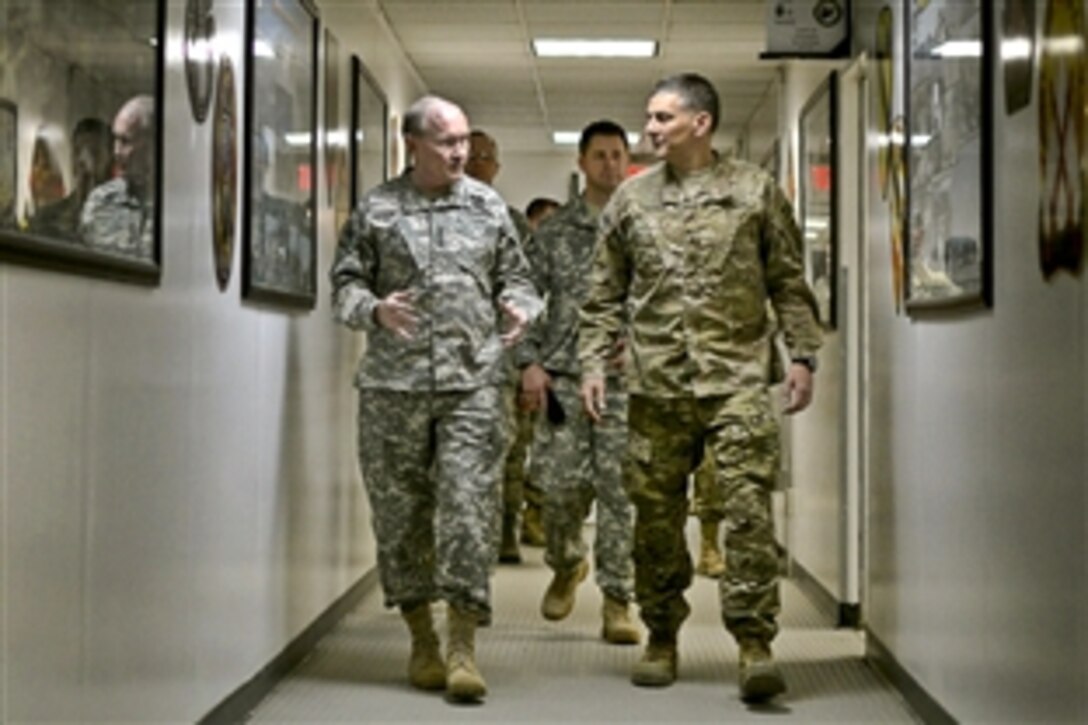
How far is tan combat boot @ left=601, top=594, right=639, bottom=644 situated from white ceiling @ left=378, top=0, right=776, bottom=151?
291 centimetres

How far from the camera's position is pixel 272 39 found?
518 centimetres

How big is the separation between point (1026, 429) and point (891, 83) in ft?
6.79

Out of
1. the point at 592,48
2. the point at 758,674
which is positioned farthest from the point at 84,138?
the point at 592,48

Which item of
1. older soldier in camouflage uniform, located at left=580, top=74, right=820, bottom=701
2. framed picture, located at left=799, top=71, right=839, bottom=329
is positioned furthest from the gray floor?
framed picture, located at left=799, top=71, right=839, bottom=329

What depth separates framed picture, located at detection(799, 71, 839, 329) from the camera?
716cm

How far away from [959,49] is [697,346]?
1196mm

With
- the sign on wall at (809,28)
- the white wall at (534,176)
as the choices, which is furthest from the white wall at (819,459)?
the white wall at (534,176)

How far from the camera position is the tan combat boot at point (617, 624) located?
6.17 metres

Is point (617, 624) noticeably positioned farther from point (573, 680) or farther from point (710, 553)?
point (710, 553)

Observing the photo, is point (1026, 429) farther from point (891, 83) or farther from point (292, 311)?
point (292, 311)

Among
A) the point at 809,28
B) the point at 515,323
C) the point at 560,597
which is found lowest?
the point at 560,597

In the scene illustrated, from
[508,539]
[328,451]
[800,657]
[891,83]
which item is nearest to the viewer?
[891,83]

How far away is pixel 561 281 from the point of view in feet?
20.9

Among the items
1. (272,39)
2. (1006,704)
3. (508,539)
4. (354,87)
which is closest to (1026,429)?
(1006,704)
